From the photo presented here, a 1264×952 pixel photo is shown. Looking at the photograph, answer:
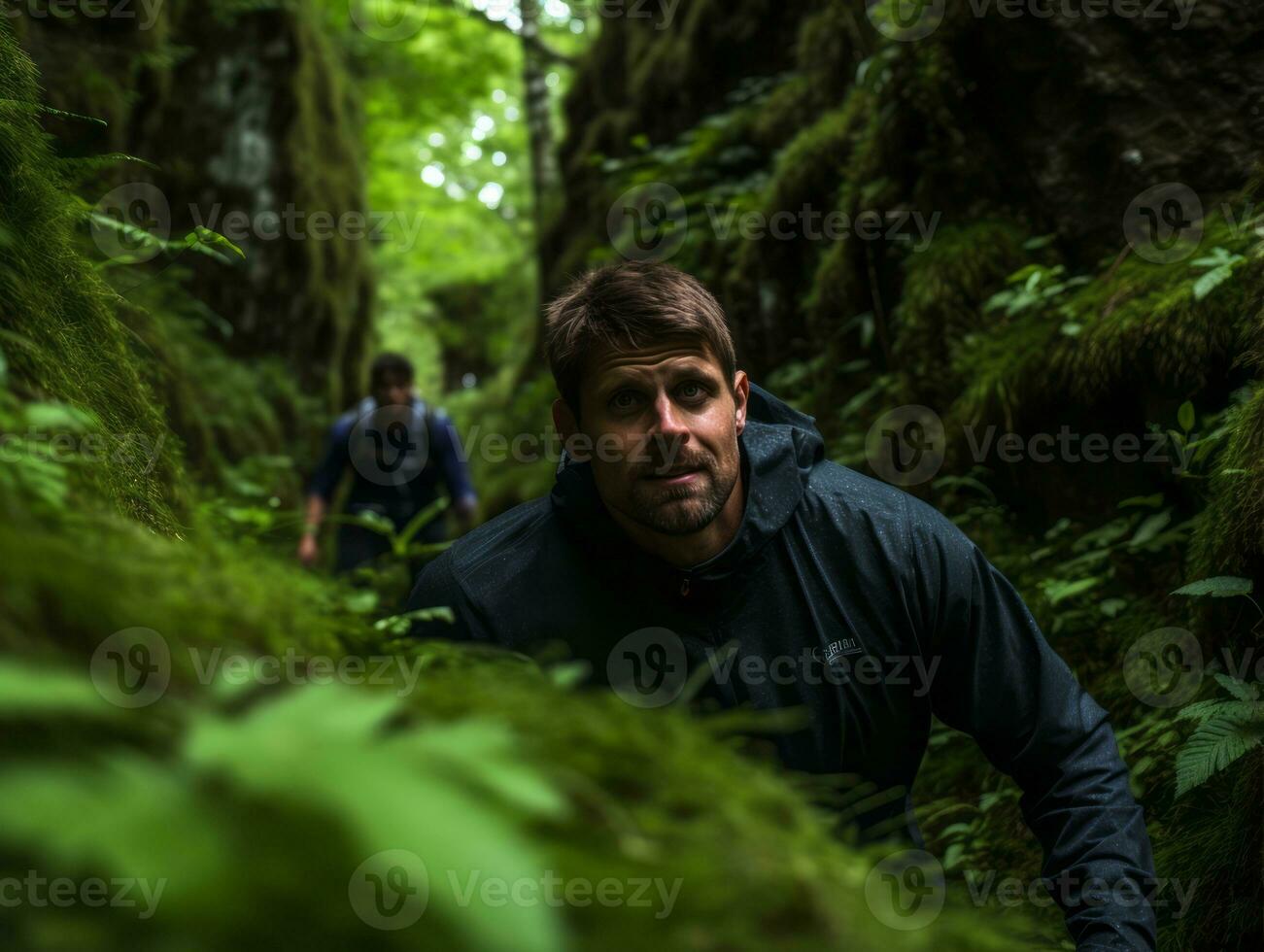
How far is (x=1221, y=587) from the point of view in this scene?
110 inches

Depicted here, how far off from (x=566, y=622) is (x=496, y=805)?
2.06m

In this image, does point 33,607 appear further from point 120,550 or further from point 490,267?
point 490,267

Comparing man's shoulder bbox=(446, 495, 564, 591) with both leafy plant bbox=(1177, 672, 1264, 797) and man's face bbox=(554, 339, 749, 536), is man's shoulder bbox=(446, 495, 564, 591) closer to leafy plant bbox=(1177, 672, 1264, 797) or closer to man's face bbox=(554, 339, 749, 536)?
man's face bbox=(554, 339, 749, 536)

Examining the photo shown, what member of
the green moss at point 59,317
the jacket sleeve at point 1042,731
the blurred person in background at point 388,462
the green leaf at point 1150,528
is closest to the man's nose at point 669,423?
the jacket sleeve at point 1042,731

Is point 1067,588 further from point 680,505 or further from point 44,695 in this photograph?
point 44,695

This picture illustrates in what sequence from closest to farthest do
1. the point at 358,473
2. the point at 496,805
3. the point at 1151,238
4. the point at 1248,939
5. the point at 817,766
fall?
the point at 496,805
the point at 1248,939
the point at 817,766
the point at 1151,238
the point at 358,473

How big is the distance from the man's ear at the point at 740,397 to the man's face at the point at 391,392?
4.41 m

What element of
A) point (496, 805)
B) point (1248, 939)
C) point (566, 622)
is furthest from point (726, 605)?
point (496, 805)

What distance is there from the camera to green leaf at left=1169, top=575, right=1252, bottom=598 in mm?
2777

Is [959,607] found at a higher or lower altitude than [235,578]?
lower

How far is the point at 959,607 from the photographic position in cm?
275

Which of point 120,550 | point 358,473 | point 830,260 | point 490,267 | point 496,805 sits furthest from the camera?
point 490,267

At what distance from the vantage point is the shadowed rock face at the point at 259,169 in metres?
10.4

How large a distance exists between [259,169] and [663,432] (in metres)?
9.34
